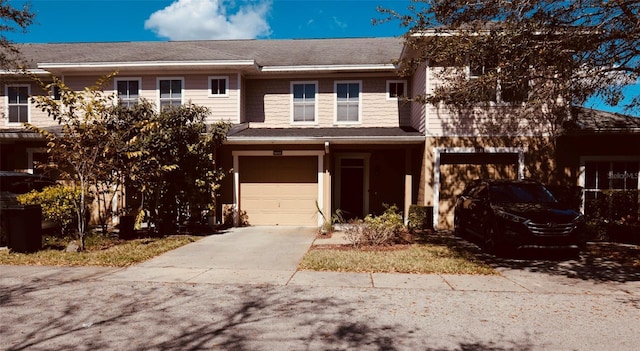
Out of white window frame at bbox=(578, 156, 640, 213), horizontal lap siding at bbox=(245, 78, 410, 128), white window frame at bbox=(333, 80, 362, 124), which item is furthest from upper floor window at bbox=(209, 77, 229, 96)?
white window frame at bbox=(578, 156, 640, 213)

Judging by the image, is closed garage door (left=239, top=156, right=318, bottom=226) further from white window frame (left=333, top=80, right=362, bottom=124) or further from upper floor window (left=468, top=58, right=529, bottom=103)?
upper floor window (left=468, top=58, right=529, bottom=103)

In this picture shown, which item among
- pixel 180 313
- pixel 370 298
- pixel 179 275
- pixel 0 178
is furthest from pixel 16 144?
pixel 370 298

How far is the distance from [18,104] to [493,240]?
18.0m

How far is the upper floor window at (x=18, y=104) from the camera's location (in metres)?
15.7

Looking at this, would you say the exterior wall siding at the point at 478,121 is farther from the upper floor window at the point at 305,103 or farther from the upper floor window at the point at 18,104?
the upper floor window at the point at 18,104

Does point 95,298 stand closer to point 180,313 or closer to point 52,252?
point 180,313

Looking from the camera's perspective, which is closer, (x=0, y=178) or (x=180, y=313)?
(x=180, y=313)

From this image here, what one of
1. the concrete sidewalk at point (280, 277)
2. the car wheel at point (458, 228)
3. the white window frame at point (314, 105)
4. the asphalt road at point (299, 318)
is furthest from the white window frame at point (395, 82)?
the asphalt road at point (299, 318)

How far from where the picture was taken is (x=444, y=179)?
12.9 meters

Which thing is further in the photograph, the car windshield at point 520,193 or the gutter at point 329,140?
the gutter at point 329,140

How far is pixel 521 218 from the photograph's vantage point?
8.46m

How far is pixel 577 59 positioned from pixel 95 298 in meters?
10.3

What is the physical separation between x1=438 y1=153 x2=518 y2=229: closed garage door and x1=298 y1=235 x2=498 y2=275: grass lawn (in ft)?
8.89

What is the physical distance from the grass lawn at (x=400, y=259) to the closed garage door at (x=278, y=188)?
173 inches
